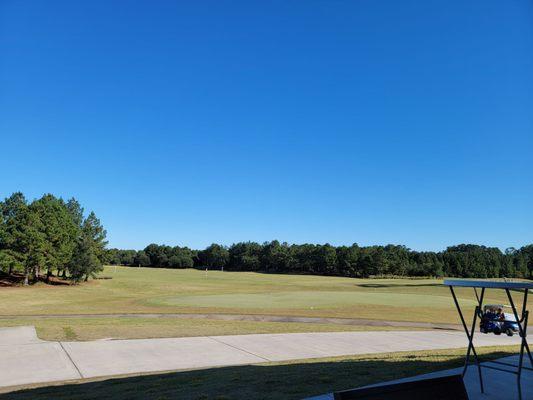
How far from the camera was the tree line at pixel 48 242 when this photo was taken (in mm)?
50219

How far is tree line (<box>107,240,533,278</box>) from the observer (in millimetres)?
125875

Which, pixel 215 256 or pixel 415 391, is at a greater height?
pixel 215 256

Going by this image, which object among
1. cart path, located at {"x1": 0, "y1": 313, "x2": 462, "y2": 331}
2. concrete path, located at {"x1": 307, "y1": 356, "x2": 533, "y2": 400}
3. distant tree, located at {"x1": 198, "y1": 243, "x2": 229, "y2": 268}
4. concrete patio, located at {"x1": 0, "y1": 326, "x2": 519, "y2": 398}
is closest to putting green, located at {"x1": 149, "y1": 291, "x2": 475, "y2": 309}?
cart path, located at {"x1": 0, "y1": 313, "x2": 462, "y2": 331}

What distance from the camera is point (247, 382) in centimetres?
813

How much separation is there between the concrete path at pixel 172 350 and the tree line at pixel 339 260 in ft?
315

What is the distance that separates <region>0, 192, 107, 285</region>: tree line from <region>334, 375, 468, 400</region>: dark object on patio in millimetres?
53635

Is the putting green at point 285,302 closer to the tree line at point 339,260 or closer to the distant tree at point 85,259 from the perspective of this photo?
the distant tree at point 85,259

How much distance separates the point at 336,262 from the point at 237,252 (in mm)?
50242

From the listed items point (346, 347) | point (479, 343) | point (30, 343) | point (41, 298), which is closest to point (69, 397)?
point (30, 343)

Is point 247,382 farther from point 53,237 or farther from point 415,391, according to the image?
point 53,237

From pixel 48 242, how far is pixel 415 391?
55.6m

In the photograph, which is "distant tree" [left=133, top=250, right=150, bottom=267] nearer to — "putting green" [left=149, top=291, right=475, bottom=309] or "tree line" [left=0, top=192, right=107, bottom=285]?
"tree line" [left=0, top=192, right=107, bottom=285]

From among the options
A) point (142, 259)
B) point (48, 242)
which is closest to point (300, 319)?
point (48, 242)

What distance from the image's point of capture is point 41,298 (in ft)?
131
